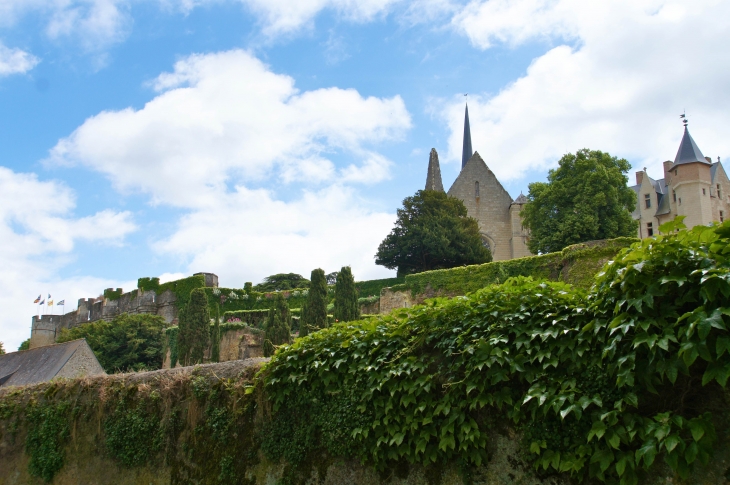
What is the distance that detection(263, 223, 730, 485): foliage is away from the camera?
4.54 metres

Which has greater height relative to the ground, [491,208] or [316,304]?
[491,208]

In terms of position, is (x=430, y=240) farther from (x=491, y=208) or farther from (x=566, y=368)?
(x=566, y=368)

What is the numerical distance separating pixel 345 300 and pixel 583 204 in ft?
58.3

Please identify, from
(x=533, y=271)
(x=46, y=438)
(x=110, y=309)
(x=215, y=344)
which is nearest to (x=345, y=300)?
(x=215, y=344)

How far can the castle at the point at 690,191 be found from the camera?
47.6m

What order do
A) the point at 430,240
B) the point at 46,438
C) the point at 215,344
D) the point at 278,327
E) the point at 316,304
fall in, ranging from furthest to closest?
the point at 430,240, the point at 215,344, the point at 278,327, the point at 316,304, the point at 46,438

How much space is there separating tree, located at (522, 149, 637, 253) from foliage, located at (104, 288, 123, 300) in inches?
1247

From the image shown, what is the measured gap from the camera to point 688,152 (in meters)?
48.2

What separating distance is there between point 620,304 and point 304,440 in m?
3.78

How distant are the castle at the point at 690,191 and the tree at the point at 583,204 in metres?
8.81

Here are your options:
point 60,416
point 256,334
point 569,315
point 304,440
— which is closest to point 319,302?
point 256,334

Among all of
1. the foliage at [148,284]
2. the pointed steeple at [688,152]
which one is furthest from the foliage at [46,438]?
the pointed steeple at [688,152]

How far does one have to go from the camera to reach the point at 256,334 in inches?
1212

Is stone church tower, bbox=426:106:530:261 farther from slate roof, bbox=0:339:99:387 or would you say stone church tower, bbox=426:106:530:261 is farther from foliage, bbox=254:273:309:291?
slate roof, bbox=0:339:99:387
